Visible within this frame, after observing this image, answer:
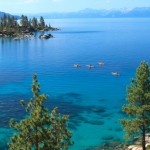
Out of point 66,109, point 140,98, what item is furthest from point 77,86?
point 140,98

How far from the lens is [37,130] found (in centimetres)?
3516

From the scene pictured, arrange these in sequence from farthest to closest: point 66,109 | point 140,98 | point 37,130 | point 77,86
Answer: point 77,86
point 66,109
point 140,98
point 37,130

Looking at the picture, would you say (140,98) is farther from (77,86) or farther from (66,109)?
(77,86)

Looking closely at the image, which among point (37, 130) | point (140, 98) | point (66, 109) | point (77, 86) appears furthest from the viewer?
point (77, 86)

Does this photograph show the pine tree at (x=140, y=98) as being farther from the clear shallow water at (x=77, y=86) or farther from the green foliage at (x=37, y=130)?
the clear shallow water at (x=77, y=86)

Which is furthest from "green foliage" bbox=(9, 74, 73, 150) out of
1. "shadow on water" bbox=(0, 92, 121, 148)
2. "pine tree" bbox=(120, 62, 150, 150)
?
"shadow on water" bbox=(0, 92, 121, 148)

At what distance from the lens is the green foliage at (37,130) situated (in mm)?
34344

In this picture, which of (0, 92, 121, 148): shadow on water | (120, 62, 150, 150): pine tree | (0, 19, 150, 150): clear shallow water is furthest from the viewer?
(0, 92, 121, 148): shadow on water

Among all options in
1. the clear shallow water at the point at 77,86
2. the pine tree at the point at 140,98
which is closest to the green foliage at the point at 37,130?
the pine tree at the point at 140,98

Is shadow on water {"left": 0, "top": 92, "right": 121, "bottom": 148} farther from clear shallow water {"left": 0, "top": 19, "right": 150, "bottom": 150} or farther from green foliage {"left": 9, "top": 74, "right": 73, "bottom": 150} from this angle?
green foliage {"left": 9, "top": 74, "right": 73, "bottom": 150}

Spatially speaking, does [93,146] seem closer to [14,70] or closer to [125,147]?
[125,147]

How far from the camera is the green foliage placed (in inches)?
1352

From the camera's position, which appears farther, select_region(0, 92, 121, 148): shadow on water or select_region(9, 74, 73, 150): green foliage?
select_region(0, 92, 121, 148): shadow on water

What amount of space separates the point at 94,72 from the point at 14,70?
116 feet
